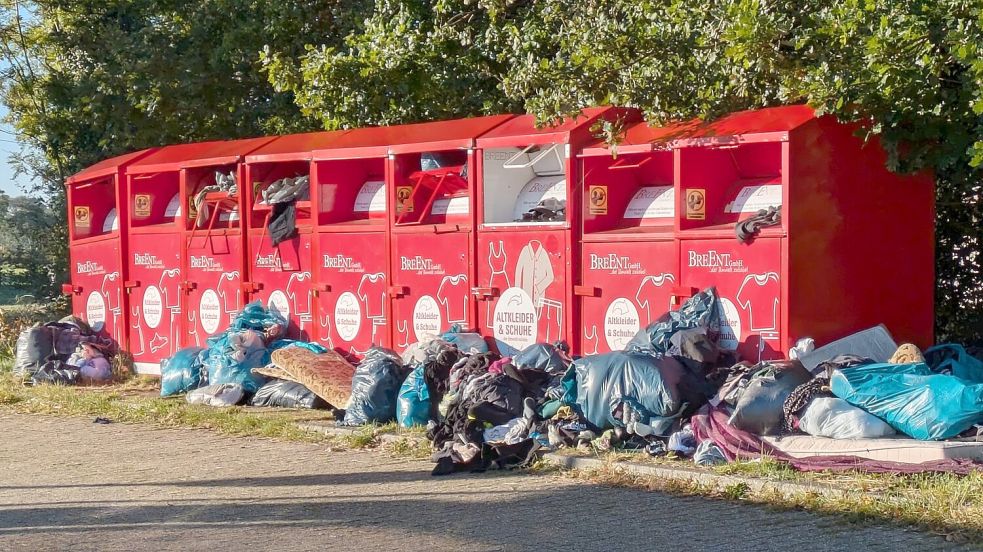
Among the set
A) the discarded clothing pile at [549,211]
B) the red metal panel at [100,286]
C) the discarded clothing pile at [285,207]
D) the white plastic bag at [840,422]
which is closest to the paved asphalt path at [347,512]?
the white plastic bag at [840,422]

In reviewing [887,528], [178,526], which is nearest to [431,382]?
[178,526]

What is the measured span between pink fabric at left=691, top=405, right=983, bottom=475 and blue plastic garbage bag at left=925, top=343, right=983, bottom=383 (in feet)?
5.62

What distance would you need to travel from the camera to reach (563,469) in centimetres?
712

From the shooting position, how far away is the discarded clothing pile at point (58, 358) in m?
12.1

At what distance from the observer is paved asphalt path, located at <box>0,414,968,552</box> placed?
551 cm

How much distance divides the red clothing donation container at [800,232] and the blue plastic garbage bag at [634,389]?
2.19 feet

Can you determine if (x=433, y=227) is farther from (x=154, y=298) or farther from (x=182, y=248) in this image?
(x=154, y=298)

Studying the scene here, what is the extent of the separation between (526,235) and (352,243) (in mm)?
1986

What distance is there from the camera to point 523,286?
9.09 metres

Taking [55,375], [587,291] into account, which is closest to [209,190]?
[55,375]

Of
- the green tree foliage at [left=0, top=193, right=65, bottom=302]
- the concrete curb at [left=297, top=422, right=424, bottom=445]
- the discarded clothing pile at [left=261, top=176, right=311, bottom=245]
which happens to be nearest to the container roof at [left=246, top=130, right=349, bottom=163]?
the discarded clothing pile at [left=261, top=176, right=311, bottom=245]

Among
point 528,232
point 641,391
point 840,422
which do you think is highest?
point 528,232

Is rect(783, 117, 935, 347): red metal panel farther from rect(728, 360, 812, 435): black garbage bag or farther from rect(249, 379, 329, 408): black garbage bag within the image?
rect(249, 379, 329, 408): black garbage bag

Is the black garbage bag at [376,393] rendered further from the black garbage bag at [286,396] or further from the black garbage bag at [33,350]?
the black garbage bag at [33,350]
